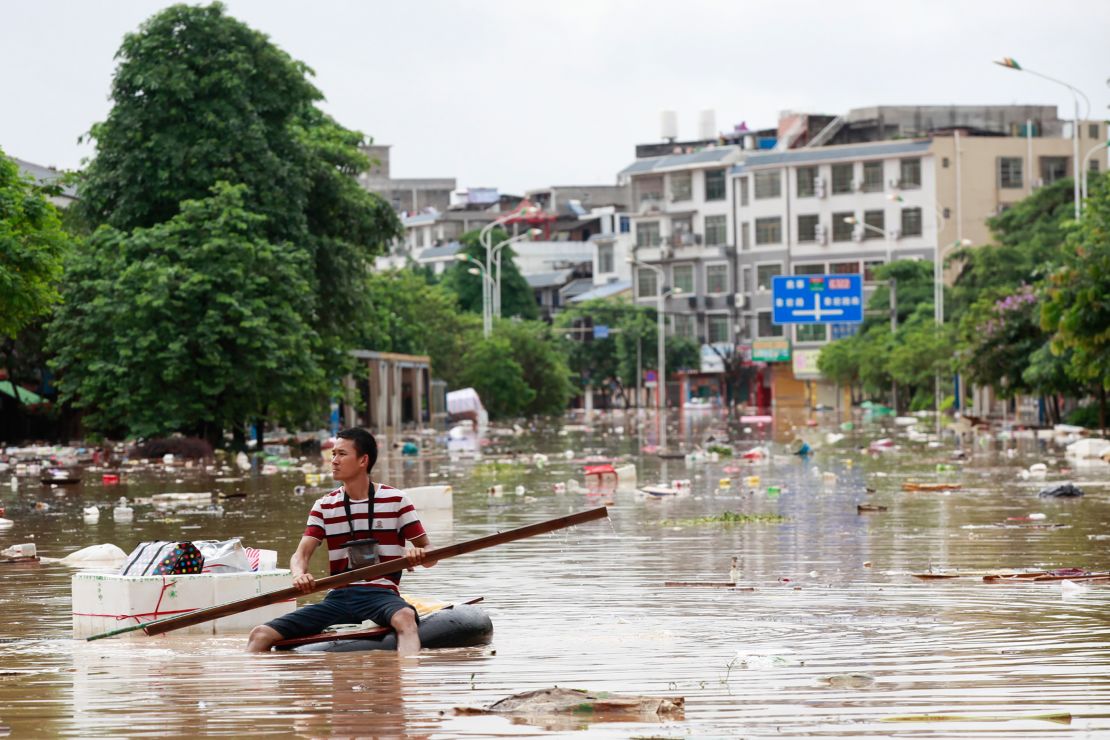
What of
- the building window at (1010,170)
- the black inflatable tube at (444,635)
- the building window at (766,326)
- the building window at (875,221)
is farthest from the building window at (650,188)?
the black inflatable tube at (444,635)

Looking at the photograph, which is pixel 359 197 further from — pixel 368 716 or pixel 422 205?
pixel 422 205

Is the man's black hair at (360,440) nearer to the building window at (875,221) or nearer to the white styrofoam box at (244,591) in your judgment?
the white styrofoam box at (244,591)

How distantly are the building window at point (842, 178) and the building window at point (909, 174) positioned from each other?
2827mm

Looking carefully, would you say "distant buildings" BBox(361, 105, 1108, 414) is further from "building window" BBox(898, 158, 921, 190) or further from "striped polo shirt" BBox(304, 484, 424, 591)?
"striped polo shirt" BBox(304, 484, 424, 591)

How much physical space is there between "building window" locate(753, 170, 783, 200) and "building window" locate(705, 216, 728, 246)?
346cm

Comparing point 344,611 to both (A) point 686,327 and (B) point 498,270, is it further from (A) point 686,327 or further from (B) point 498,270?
(A) point 686,327

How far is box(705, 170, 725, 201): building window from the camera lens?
9938 cm

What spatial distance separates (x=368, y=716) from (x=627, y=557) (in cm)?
741

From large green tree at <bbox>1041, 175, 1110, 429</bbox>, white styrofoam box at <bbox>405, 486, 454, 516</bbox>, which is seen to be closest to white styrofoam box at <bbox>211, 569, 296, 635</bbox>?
white styrofoam box at <bbox>405, 486, 454, 516</bbox>

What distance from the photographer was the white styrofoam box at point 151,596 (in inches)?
372

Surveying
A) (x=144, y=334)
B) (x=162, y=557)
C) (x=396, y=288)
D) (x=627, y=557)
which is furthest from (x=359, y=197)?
(x=162, y=557)

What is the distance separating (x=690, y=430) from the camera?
52.9m

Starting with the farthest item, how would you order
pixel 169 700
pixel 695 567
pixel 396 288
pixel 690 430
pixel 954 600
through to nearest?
1. pixel 396 288
2. pixel 690 430
3. pixel 695 567
4. pixel 954 600
5. pixel 169 700

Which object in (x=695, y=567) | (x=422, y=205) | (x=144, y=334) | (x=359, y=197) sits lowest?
(x=695, y=567)
